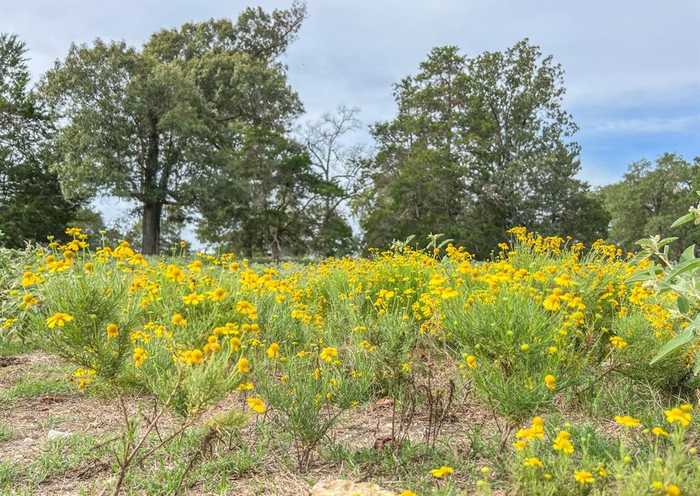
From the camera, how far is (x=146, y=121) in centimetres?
1975

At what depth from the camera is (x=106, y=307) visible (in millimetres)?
2229

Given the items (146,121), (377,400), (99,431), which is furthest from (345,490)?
(146,121)

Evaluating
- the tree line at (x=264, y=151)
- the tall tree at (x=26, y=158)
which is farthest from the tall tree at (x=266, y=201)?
the tall tree at (x=26, y=158)

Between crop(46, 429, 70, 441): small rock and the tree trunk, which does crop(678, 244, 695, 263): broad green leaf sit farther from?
the tree trunk

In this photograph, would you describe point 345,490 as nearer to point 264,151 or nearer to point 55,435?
point 55,435

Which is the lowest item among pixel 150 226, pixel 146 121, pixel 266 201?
pixel 150 226

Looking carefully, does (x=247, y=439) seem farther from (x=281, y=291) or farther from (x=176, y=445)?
(x=281, y=291)

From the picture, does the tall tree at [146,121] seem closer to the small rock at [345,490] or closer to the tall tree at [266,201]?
the tall tree at [266,201]

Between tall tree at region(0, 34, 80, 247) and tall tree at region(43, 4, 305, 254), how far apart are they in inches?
116

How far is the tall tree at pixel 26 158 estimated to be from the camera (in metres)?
21.9

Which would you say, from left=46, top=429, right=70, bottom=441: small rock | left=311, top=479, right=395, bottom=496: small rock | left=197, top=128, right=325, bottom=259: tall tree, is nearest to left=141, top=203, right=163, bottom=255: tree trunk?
left=197, top=128, right=325, bottom=259: tall tree

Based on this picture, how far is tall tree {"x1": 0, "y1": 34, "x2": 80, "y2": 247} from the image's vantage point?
21875mm

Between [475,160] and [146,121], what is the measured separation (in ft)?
46.9

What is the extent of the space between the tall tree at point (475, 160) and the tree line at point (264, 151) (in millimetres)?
67
